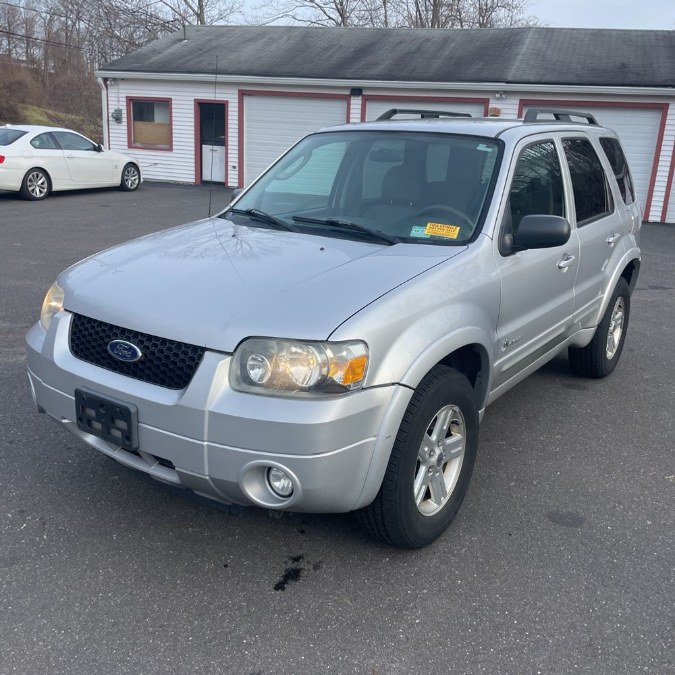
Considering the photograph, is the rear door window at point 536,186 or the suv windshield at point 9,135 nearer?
the rear door window at point 536,186

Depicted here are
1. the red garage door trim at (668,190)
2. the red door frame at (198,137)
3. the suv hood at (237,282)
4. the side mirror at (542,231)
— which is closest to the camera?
the suv hood at (237,282)

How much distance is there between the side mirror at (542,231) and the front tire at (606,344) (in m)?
1.91

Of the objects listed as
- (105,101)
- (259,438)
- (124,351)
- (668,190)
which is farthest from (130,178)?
(259,438)

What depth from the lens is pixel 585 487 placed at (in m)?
3.79

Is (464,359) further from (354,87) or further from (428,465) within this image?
(354,87)

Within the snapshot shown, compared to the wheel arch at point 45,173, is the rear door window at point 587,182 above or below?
above

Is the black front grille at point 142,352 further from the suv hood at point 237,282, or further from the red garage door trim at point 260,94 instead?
the red garage door trim at point 260,94

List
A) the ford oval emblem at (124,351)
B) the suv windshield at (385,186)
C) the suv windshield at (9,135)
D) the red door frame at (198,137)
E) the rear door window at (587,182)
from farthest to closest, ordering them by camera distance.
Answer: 1. the red door frame at (198,137)
2. the suv windshield at (9,135)
3. the rear door window at (587,182)
4. the suv windshield at (385,186)
5. the ford oval emblem at (124,351)

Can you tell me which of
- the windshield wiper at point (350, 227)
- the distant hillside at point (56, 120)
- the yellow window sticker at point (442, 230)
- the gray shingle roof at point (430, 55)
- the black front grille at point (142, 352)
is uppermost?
the gray shingle roof at point (430, 55)

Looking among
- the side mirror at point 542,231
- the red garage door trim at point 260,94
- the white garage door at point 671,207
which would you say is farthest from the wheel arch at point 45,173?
the white garage door at point 671,207

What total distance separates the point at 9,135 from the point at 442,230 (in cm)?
1319

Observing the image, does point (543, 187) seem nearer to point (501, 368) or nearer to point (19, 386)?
point (501, 368)

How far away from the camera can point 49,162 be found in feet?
48.5

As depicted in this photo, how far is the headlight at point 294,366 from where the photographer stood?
2562 mm
